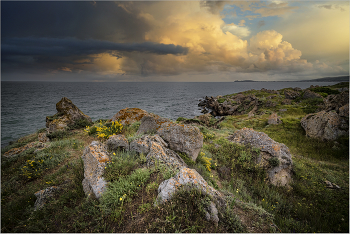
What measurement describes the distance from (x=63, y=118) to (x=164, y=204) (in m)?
18.1

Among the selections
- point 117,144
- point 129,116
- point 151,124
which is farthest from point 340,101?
point 117,144

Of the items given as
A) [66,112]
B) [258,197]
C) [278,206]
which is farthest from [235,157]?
[66,112]

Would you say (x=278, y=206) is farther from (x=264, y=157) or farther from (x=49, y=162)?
(x=49, y=162)

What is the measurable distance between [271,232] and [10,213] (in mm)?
8276

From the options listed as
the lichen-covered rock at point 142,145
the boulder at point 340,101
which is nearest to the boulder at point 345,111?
the boulder at point 340,101

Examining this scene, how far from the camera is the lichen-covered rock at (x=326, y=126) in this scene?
15.3 meters

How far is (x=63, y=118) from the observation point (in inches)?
633

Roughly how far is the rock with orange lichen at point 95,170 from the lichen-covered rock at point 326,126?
73.6ft

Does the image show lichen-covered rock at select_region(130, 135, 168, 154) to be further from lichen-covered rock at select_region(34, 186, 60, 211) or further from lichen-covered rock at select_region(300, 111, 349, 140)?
lichen-covered rock at select_region(300, 111, 349, 140)

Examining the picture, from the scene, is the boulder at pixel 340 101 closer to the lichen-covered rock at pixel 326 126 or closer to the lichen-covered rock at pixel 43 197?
the lichen-covered rock at pixel 326 126

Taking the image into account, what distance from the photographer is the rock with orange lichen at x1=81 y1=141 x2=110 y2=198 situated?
14.6ft

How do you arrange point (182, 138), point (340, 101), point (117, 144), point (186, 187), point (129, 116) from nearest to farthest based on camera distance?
point (186, 187) < point (117, 144) < point (182, 138) < point (129, 116) < point (340, 101)

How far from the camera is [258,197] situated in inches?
275

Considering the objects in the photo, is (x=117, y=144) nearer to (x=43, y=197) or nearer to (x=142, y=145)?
(x=142, y=145)
